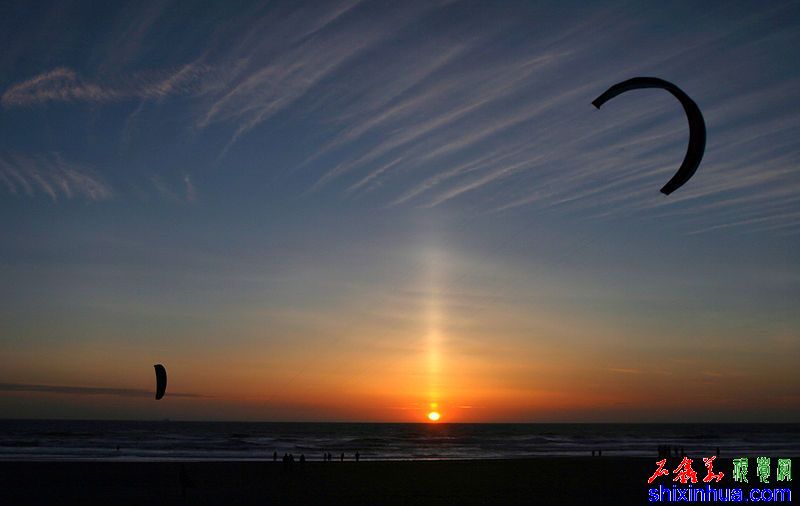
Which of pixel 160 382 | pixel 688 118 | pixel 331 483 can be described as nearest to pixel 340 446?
pixel 331 483

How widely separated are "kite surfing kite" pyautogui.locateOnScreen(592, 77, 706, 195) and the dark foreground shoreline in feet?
38.9

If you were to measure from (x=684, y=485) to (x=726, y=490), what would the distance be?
4.85 ft

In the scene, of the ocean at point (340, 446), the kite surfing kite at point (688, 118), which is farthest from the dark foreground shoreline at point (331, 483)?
the ocean at point (340, 446)

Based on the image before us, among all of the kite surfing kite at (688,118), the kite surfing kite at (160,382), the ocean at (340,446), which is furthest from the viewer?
the ocean at (340,446)

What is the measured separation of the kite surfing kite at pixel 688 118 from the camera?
11.3 m

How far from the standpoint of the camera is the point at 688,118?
11625 millimetres

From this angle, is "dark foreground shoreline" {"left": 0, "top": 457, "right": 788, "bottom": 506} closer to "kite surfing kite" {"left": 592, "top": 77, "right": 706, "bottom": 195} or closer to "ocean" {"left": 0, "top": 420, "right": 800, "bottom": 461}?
"kite surfing kite" {"left": 592, "top": 77, "right": 706, "bottom": 195}

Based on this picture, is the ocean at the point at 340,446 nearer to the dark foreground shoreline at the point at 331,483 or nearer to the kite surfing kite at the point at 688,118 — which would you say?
the dark foreground shoreline at the point at 331,483

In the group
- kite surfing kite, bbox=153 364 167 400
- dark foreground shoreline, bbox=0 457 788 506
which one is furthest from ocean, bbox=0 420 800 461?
kite surfing kite, bbox=153 364 167 400

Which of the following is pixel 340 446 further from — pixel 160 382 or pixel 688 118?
pixel 688 118

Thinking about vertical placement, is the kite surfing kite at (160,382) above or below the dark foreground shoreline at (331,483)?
above

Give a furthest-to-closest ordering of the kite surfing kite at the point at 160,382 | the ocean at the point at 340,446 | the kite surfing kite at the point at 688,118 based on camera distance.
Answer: the ocean at the point at 340,446 < the kite surfing kite at the point at 160,382 < the kite surfing kite at the point at 688,118

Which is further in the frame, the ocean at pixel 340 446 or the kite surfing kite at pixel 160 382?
the ocean at pixel 340 446

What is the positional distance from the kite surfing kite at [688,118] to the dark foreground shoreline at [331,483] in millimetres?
11869
